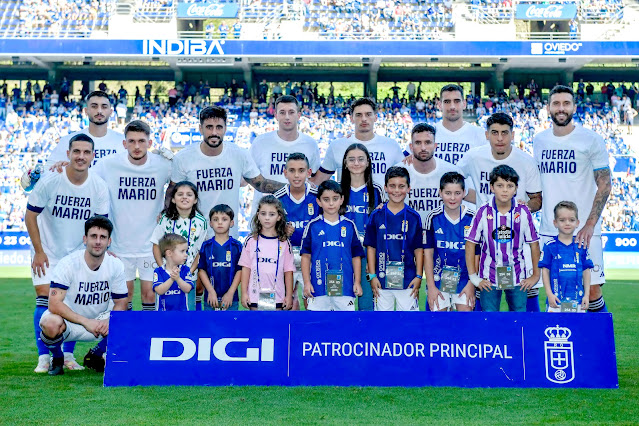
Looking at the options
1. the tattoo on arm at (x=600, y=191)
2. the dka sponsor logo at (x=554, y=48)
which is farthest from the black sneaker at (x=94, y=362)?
the dka sponsor logo at (x=554, y=48)

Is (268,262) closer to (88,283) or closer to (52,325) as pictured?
(88,283)

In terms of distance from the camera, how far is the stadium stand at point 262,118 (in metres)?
27.8

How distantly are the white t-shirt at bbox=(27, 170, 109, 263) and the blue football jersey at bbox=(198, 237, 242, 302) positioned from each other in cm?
96

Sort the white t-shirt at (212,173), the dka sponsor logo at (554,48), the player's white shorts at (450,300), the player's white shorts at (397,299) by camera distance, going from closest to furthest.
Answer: the player's white shorts at (450,300), the player's white shorts at (397,299), the white t-shirt at (212,173), the dka sponsor logo at (554,48)

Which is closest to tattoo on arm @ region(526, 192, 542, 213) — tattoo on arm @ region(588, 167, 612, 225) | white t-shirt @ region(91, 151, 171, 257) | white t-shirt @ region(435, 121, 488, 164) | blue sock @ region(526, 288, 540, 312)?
tattoo on arm @ region(588, 167, 612, 225)

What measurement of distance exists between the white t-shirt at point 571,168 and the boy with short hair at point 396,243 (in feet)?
4.34

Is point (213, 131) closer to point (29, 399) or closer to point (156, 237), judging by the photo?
point (156, 237)

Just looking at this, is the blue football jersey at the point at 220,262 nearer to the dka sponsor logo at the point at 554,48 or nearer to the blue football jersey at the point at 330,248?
the blue football jersey at the point at 330,248

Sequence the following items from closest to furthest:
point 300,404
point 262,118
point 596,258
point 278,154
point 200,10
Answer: point 300,404, point 596,258, point 278,154, point 262,118, point 200,10

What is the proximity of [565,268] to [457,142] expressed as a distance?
6.49ft

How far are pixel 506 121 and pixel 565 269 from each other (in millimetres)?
1397

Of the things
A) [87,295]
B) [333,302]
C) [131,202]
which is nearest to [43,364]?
[87,295]

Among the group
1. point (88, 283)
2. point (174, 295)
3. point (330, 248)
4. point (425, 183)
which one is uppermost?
point (425, 183)

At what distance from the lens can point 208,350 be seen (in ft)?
18.8
